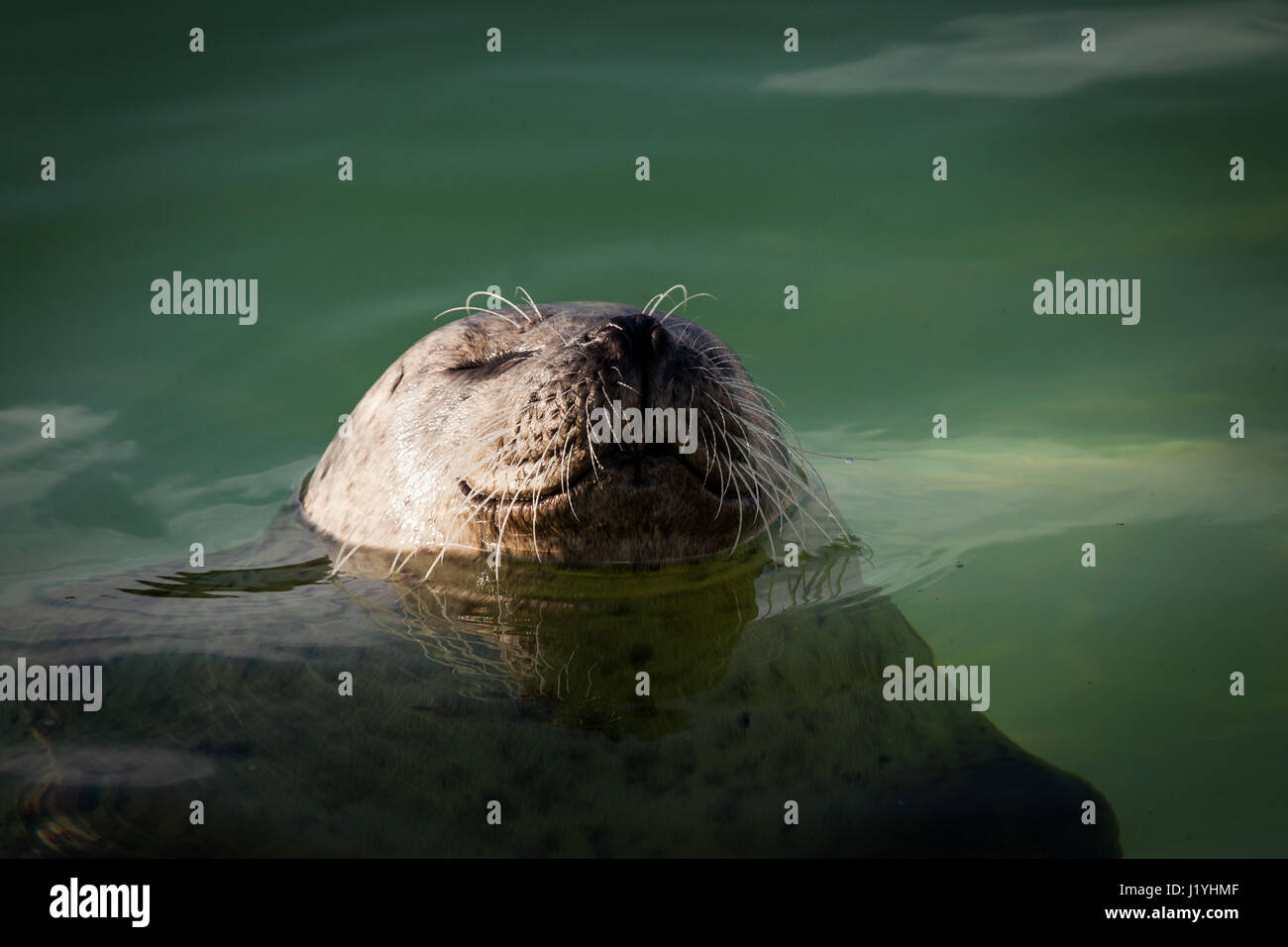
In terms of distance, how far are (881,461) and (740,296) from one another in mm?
2064

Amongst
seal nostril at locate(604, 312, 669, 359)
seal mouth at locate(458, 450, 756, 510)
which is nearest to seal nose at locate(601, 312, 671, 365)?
seal nostril at locate(604, 312, 669, 359)

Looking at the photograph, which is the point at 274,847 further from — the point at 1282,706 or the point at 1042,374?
the point at 1042,374

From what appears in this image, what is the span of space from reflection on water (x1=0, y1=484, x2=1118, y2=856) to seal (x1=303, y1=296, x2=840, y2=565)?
0.13 meters

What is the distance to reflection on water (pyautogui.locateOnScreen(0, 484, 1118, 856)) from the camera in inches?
110

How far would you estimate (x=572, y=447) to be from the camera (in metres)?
3.59

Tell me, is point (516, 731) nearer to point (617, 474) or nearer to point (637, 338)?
point (617, 474)

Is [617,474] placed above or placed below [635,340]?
below

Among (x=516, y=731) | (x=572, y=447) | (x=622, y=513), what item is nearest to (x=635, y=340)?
(x=572, y=447)

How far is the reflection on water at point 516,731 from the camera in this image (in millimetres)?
2789

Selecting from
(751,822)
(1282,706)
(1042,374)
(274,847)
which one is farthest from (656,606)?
(1042,374)

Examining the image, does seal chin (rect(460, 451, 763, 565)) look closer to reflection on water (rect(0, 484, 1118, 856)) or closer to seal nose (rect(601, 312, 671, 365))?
reflection on water (rect(0, 484, 1118, 856))

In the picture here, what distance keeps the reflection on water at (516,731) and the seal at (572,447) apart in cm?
13

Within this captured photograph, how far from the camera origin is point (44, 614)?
393cm

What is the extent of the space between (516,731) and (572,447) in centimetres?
92
